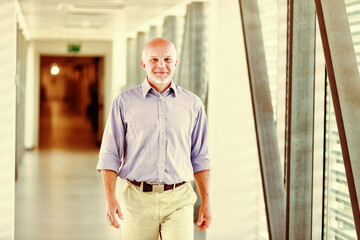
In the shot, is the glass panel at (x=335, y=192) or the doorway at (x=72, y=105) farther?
the doorway at (x=72, y=105)

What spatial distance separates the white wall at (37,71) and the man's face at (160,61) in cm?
1216

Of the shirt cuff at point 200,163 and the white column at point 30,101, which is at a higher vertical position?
the white column at point 30,101

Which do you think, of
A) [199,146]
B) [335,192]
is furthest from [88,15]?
[199,146]

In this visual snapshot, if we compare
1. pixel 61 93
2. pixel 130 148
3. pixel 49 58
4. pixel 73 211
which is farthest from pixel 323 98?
pixel 61 93

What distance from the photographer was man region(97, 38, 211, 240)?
287 cm

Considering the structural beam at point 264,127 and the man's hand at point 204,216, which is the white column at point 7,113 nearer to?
the structural beam at point 264,127

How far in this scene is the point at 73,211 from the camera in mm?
7238

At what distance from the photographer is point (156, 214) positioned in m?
2.88

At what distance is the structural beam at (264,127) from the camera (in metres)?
4.13

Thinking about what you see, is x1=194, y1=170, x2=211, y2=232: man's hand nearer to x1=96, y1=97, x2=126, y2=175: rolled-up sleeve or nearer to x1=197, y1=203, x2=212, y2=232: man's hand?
x1=197, y1=203, x2=212, y2=232: man's hand

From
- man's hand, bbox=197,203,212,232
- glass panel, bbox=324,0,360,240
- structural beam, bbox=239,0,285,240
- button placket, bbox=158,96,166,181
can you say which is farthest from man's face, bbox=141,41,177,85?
structural beam, bbox=239,0,285,240

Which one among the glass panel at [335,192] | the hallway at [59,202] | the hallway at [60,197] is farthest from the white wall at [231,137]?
the glass panel at [335,192]

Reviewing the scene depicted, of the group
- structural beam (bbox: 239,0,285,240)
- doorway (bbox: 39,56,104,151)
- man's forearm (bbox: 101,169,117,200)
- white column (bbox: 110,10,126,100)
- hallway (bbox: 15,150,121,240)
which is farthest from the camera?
doorway (bbox: 39,56,104,151)

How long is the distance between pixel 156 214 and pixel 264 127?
1.63 meters
